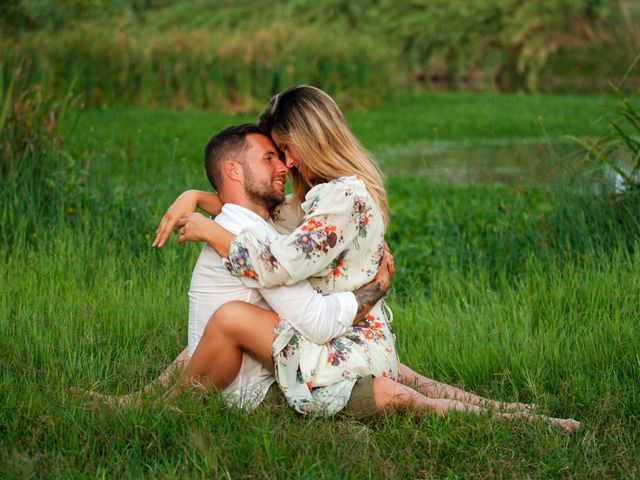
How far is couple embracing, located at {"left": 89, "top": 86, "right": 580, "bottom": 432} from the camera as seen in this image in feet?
11.0

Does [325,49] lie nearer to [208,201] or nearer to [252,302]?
[208,201]

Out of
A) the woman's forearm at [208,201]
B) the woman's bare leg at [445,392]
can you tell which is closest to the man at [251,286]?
the woman's forearm at [208,201]

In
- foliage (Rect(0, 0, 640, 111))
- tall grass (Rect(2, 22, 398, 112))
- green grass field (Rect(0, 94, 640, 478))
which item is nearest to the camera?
green grass field (Rect(0, 94, 640, 478))

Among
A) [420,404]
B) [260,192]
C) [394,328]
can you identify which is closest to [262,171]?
[260,192]

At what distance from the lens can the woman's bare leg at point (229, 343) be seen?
11.0 ft

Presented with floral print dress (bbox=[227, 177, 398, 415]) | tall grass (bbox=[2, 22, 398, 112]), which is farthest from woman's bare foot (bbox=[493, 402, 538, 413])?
tall grass (bbox=[2, 22, 398, 112])

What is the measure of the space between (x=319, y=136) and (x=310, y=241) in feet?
1.41

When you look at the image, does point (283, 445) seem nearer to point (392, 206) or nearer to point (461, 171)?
point (392, 206)

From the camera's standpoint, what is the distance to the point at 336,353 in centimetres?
341

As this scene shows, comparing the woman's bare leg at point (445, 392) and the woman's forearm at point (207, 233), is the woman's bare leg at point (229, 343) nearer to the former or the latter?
the woman's forearm at point (207, 233)

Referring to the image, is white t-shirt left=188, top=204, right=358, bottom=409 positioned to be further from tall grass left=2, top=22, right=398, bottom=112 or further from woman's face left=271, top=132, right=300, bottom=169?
tall grass left=2, top=22, right=398, bottom=112

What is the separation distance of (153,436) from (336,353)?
702mm

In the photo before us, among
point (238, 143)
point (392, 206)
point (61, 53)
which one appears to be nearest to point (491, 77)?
point (61, 53)

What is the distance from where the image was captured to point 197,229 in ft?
11.4
